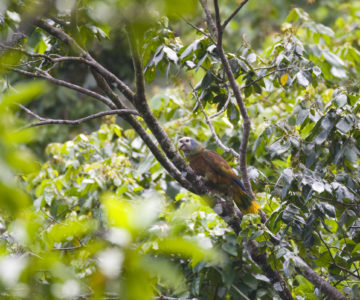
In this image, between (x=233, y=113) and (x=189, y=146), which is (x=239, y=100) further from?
(x=189, y=146)

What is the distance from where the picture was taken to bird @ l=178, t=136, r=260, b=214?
2.68m

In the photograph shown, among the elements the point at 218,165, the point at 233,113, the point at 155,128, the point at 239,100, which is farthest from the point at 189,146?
the point at 239,100

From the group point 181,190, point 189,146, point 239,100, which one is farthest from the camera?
point 181,190

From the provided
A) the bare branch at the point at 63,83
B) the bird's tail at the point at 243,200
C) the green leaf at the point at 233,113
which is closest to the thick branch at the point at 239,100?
the bird's tail at the point at 243,200

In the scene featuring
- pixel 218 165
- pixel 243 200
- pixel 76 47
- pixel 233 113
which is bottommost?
pixel 243 200

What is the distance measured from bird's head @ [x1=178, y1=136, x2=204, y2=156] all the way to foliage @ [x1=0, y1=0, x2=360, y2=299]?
0.27m

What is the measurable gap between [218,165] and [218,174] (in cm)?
7

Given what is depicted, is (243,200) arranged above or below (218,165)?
below

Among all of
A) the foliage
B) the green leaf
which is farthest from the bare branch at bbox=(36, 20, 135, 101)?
the green leaf

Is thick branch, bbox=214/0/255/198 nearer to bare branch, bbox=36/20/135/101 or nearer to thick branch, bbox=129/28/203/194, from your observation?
thick branch, bbox=129/28/203/194

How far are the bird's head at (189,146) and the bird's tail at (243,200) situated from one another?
17.1 inches

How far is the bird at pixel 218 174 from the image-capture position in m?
2.68

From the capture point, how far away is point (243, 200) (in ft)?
8.80

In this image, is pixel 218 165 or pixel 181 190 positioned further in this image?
pixel 181 190
